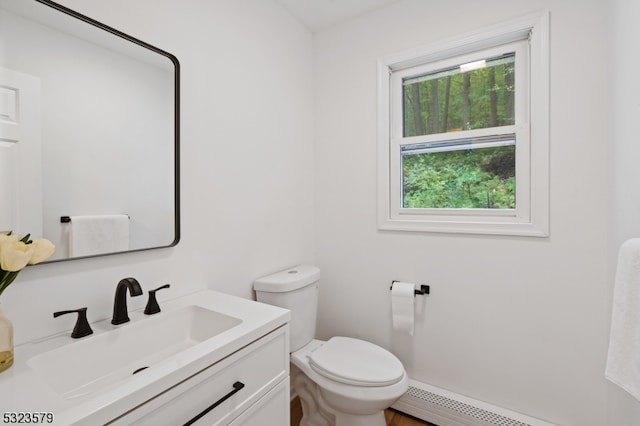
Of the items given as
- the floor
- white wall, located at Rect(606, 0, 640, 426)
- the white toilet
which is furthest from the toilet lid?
white wall, located at Rect(606, 0, 640, 426)

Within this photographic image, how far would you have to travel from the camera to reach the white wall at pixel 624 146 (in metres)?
1.01

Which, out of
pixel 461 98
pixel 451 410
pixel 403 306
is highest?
pixel 461 98

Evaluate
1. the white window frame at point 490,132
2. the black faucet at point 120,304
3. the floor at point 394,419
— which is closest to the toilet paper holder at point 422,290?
the white window frame at point 490,132

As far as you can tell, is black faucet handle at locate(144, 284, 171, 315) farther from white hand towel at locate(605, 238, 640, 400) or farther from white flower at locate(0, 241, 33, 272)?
white hand towel at locate(605, 238, 640, 400)

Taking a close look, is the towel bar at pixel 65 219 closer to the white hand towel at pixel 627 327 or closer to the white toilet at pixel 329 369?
the white toilet at pixel 329 369

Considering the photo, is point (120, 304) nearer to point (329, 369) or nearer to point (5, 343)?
point (5, 343)

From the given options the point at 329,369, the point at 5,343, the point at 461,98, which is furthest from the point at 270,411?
the point at 461,98

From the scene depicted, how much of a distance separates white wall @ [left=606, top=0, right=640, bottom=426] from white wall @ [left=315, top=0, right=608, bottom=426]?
105mm

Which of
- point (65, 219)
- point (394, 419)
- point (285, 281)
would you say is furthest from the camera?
point (394, 419)

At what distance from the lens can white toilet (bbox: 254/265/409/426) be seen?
4.28 ft

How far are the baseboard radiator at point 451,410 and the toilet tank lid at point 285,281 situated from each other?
2.82 ft

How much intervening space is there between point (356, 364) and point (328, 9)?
6.62 feet

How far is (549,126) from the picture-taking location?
55.9 inches

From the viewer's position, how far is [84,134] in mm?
975
